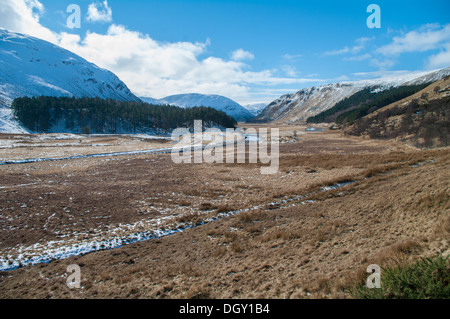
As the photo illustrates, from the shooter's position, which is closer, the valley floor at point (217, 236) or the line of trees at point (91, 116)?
the valley floor at point (217, 236)

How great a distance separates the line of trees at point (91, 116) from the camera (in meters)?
92.1

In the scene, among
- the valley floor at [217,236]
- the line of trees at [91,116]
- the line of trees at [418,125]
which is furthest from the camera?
the line of trees at [91,116]

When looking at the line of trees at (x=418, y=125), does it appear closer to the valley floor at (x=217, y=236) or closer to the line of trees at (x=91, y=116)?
the valley floor at (x=217, y=236)

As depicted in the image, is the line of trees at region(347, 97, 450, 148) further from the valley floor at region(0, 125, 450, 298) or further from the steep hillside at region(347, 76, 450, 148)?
the valley floor at region(0, 125, 450, 298)

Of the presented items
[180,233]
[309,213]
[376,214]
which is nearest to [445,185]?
[376,214]

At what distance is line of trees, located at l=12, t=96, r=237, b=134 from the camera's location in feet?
302

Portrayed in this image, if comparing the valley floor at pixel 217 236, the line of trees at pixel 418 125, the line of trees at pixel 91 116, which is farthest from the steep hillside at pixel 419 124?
the line of trees at pixel 91 116

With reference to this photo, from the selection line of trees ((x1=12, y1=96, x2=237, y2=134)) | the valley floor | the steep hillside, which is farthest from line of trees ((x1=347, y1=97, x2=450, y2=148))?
line of trees ((x1=12, y1=96, x2=237, y2=134))

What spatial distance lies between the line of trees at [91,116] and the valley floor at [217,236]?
301 ft

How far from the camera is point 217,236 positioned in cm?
1198

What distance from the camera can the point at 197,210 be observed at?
1633cm

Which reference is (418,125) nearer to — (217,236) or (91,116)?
(217,236)

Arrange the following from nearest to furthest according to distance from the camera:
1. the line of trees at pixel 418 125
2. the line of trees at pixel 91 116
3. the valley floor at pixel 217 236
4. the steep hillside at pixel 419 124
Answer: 1. the valley floor at pixel 217 236
2. the line of trees at pixel 418 125
3. the steep hillside at pixel 419 124
4. the line of trees at pixel 91 116
